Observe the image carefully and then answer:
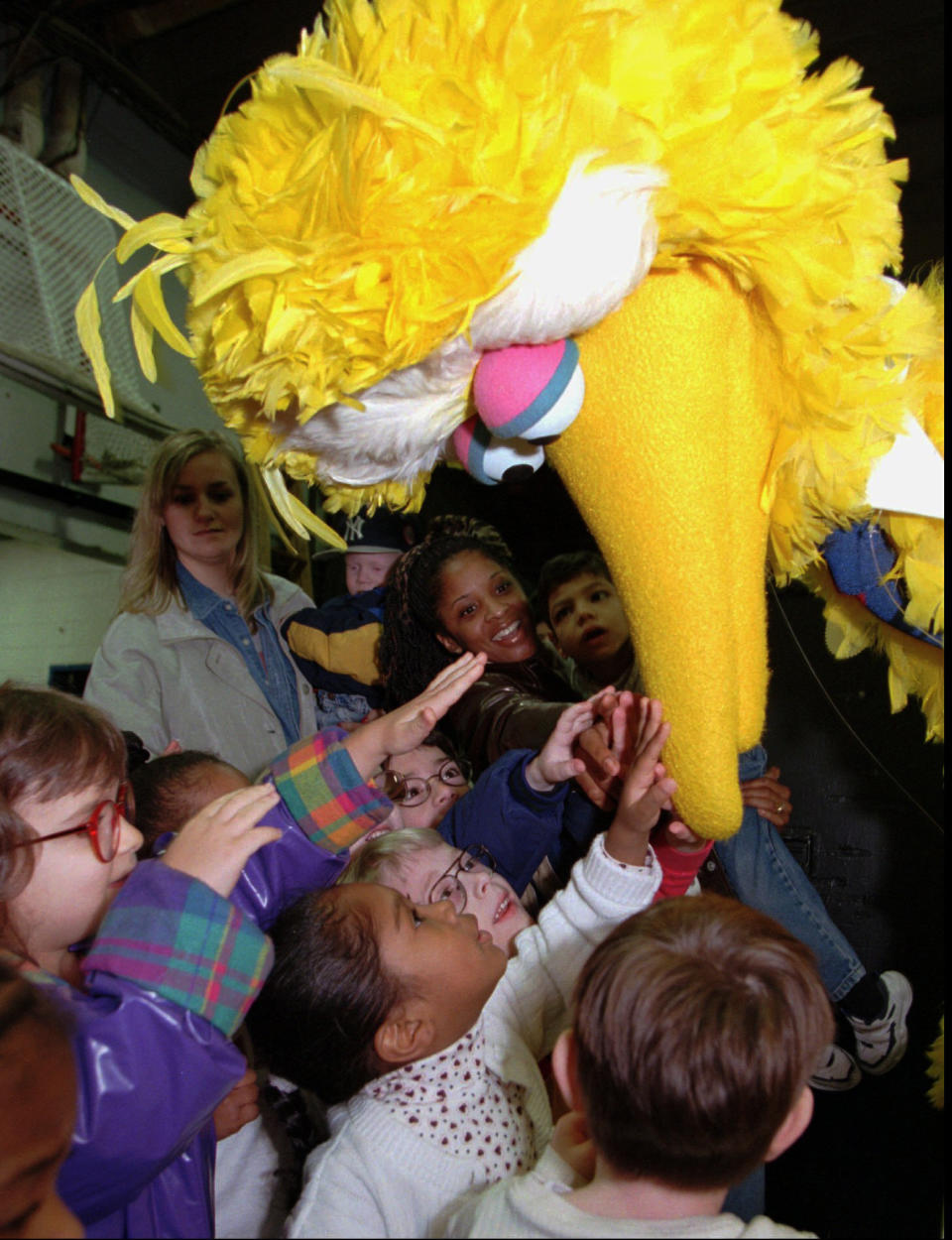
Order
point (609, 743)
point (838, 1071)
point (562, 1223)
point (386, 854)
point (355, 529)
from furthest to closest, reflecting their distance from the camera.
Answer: point (355, 529) < point (838, 1071) < point (386, 854) < point (609, 743) < point (562, 1223)

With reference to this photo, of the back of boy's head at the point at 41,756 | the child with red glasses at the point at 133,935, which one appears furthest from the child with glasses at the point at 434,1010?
the back of boy's head at the point at 41,756

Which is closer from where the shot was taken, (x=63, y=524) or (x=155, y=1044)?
(x=155, y=1044)

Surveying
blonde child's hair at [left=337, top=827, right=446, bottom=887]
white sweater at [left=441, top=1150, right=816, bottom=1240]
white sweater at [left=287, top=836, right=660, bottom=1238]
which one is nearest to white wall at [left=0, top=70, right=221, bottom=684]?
blonde child's hair at [left=337, top=827, right=446, bottom=887]

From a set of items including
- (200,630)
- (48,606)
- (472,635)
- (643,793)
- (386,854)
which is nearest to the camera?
(643,793)

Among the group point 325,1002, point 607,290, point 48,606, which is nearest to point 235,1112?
point 325,1002

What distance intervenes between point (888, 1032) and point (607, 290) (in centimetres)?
91

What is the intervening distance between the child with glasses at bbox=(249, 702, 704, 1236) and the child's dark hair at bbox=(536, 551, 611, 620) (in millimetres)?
616

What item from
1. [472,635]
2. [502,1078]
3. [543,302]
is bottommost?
[502,1078]

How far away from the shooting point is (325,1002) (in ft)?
2.50

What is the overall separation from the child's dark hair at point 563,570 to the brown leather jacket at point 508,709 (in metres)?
0.15

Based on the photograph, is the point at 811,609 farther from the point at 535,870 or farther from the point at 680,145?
the point at 680,145

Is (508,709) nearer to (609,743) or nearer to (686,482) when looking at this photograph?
(609,743)

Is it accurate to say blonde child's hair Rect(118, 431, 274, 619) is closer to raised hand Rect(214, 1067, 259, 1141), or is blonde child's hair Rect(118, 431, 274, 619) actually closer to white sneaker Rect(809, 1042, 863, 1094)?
raised hand Rect(214, 1067, 259, 1141)

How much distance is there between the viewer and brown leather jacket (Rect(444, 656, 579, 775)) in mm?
1062
